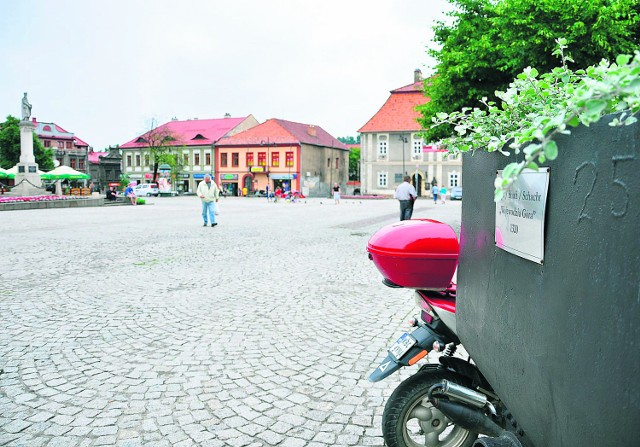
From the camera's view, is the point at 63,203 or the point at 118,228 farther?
the point at 63,203

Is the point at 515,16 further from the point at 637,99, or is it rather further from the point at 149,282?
the point at 637,99

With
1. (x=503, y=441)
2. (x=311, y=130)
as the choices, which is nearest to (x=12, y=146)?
(x=311, y=130)

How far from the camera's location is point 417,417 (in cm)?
270

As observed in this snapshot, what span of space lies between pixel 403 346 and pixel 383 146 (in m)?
59.8

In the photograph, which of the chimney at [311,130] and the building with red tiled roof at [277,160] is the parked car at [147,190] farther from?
the chimney at [311,130]

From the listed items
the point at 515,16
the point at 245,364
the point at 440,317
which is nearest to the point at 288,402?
the point at 245,364

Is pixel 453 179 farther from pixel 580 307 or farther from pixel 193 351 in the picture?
pixel 580 307

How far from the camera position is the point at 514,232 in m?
1.80

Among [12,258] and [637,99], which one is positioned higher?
[637,99]

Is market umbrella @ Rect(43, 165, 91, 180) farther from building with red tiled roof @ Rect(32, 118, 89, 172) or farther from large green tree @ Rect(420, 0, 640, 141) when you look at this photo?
building with red tiled roof @ Rect(32, 118, 89, 172)

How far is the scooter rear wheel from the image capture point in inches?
105

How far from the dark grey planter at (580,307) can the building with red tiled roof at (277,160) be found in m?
61.6

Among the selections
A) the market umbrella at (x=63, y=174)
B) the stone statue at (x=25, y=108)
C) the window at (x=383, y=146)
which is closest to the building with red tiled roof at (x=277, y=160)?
the window at (x=383, y=146)

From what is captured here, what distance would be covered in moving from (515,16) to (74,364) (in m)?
13.3
